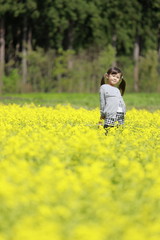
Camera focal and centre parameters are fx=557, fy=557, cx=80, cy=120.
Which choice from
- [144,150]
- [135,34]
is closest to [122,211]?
[144,150]

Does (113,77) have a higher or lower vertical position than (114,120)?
higher

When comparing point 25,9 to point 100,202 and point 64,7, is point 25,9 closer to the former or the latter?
point 64,7

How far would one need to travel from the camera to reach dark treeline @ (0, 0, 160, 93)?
34594mm

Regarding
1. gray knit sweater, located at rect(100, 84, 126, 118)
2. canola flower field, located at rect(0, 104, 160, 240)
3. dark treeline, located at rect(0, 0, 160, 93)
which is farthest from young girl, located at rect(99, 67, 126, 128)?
dark treeline, located at rect(0, 0, 160, 93)

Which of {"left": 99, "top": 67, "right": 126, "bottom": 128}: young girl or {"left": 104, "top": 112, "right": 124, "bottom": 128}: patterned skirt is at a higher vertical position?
{"left": 99, "top": 67, "right": 126, "bottom": 128}: young girl

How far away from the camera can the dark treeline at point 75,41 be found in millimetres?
34594

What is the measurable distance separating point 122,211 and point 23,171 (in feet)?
2.72

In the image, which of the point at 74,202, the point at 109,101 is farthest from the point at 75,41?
the point at 74,202

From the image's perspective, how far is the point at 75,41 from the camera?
43750 mm

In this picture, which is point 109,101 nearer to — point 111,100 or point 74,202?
point 111,100

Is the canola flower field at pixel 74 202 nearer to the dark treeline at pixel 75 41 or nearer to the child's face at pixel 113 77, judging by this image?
the child's face at pixel 113 77

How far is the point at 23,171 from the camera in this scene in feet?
14.1

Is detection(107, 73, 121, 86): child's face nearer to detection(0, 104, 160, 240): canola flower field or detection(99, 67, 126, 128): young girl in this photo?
detection(99, 67, 126, 128): young girl

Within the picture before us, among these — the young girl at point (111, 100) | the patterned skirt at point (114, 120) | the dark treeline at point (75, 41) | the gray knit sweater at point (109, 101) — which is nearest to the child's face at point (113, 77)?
the young girl at point (111, 100)
